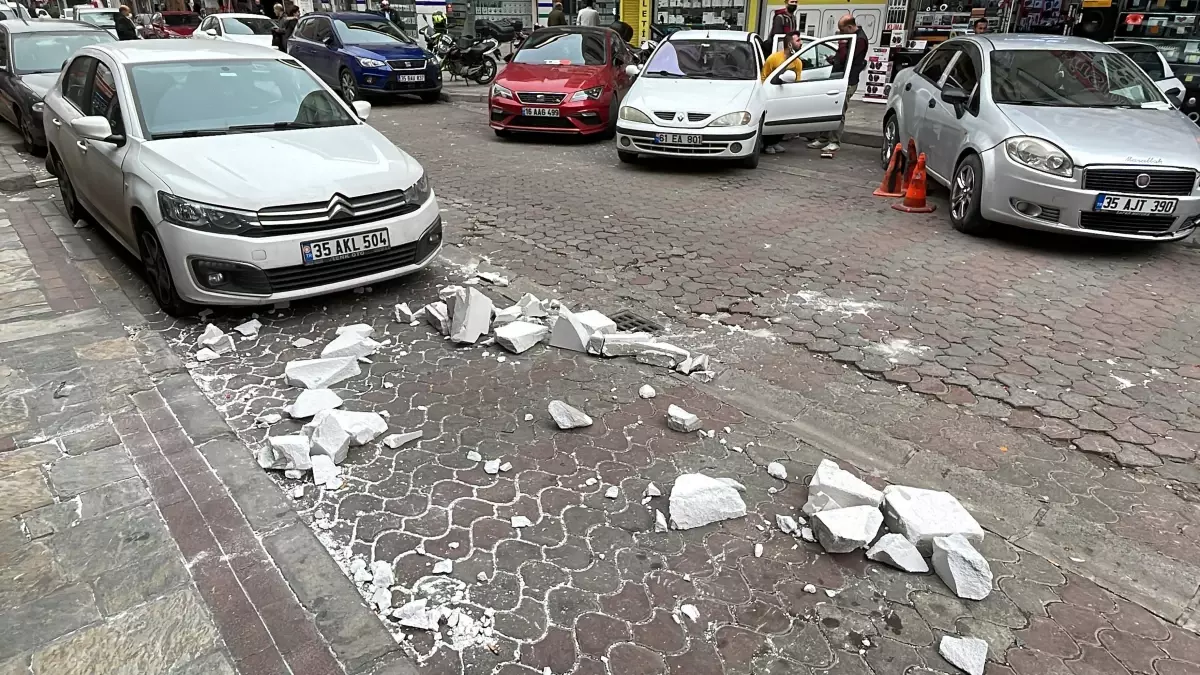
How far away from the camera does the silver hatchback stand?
242 inches

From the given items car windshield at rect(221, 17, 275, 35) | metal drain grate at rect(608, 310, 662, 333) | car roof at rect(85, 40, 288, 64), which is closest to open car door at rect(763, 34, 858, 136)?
metal drain grate at rect(608, 310, 662, 333)

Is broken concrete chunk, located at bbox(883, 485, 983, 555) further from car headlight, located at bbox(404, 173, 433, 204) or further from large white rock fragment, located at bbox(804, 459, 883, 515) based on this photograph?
car headlight, located at bbox(404, 173, 433, 204)

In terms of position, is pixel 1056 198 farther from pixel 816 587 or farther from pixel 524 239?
pixel 816 587

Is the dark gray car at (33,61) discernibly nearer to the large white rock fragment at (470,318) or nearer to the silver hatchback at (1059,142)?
the large white rock fragment at (470,318)

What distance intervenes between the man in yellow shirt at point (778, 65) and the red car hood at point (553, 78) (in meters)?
2.45

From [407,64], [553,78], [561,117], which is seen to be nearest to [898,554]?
[561,117]

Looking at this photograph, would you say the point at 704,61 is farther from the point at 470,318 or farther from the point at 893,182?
the point at 470,318

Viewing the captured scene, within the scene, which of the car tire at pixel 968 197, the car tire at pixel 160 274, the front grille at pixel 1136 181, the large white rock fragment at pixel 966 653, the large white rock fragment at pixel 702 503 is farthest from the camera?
the car tire at pixel 968 197

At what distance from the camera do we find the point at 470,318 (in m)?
4.78

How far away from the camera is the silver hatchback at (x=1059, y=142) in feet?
20.2

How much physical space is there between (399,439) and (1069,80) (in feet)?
24.0

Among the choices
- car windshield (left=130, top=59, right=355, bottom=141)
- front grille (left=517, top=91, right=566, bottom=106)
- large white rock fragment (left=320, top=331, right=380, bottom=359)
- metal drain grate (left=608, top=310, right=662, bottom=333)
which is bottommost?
metal drain grate (left=608, top=310, right=662, bottom=333)

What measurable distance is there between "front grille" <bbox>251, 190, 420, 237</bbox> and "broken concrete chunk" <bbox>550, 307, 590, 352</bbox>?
1.45 meters

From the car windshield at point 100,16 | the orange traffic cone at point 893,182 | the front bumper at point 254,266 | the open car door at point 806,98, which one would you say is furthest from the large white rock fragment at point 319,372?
the car windshield at point 100,16
